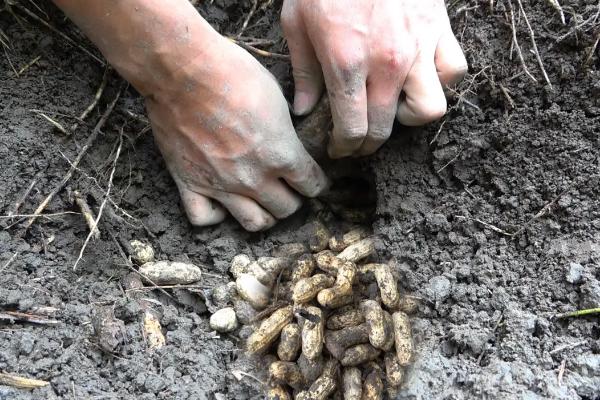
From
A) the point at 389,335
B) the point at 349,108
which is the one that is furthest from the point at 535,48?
the point at 389,335

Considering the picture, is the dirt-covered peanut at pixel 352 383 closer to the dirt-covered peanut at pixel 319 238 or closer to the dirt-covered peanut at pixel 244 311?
the dirt-covered peanut at pixel 244 311

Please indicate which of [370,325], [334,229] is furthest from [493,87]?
[370,325]

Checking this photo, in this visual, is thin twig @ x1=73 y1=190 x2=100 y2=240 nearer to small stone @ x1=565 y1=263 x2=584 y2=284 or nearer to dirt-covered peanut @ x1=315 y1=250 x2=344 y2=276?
dirt-covered peanut @ x1=315 y1=250 x2=344 y2=276

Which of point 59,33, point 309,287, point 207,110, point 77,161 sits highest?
point 59,33

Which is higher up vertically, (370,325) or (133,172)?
(133,172)

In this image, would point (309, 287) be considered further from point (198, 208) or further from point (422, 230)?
point (198, 208)

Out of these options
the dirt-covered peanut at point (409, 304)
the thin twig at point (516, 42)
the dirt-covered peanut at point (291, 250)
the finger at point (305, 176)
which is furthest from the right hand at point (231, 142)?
the thin twig at point (516, 42)

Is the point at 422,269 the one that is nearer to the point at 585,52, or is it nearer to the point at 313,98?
the point at 313,98
